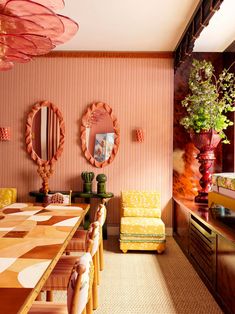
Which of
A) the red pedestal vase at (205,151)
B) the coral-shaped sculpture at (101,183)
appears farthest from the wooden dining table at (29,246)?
the red pedestal vase at (205,151)

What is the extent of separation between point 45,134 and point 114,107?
124 cm

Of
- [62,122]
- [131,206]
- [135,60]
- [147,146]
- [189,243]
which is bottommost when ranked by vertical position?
[189,243]

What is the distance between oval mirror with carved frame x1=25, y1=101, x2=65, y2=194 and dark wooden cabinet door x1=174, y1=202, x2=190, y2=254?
2.13 m

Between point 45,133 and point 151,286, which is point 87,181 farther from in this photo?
point 151,286

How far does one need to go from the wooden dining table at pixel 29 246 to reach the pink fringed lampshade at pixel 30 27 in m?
1.45

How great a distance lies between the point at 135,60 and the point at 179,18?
1.37 metres

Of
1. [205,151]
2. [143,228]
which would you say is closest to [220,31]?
[205,151]

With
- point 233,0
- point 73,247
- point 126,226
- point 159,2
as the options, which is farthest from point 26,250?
point 233,0

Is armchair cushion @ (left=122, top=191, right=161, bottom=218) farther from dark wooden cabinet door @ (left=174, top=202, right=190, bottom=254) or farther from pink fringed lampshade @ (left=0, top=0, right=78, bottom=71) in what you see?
pink fringed lampshade @ (left=0, top=0, right=78, bottom=71)

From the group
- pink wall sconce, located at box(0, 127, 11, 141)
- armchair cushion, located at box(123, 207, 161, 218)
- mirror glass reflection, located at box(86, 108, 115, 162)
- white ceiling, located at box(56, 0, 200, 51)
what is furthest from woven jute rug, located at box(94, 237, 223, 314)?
white ceiling, located at box(56, 0, 200, 51)

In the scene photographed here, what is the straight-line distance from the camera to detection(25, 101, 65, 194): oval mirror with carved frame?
521 centimetres

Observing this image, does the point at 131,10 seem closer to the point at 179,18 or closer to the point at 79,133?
the point at 179,18

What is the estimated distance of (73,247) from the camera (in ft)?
9.97

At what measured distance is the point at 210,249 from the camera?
307cm
